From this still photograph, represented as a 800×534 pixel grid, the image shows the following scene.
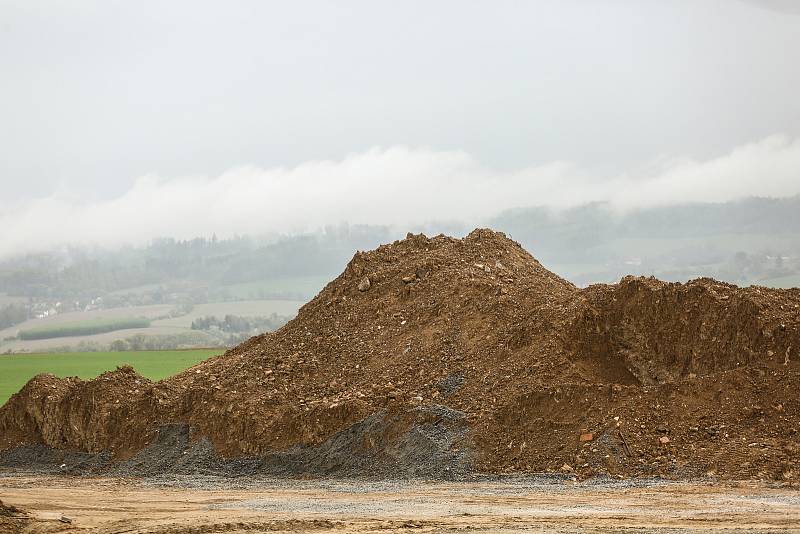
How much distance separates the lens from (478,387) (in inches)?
841

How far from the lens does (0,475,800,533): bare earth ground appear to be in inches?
539

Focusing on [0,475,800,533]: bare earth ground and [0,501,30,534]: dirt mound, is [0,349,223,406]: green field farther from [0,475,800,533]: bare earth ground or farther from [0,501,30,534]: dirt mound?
[0,501,30,534]: dirt mound

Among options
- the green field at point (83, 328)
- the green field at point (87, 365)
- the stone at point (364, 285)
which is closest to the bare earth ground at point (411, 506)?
the stone at point (364, 285)

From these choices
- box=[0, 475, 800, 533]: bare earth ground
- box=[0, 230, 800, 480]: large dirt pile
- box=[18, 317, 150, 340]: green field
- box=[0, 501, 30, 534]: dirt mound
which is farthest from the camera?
box=[18, 317, 150, 340]: green field

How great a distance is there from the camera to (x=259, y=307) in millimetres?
150250

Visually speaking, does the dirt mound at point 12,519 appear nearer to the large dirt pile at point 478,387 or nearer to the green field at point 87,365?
the large dirt pile at point 478,387

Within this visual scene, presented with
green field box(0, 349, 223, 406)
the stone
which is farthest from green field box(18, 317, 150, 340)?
the stone

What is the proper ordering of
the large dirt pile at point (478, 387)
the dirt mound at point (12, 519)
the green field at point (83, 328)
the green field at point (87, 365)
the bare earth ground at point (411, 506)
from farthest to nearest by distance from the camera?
the green field at point (83, 328) < the green field at point (87, 365) < the large dirt pile at point (478, 387) < the dirt mound at point (12, 519) < the bare earth ground at point (411, 506)

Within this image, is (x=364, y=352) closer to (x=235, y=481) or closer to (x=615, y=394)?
(x=235, y=481)

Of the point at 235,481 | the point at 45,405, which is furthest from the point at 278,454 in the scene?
the point at 45,405

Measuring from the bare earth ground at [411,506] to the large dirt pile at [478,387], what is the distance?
1.25 meters

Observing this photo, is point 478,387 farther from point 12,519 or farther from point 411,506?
point 12,519

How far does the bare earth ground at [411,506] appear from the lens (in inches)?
539

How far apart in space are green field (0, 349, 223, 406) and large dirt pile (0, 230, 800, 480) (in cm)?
1602
